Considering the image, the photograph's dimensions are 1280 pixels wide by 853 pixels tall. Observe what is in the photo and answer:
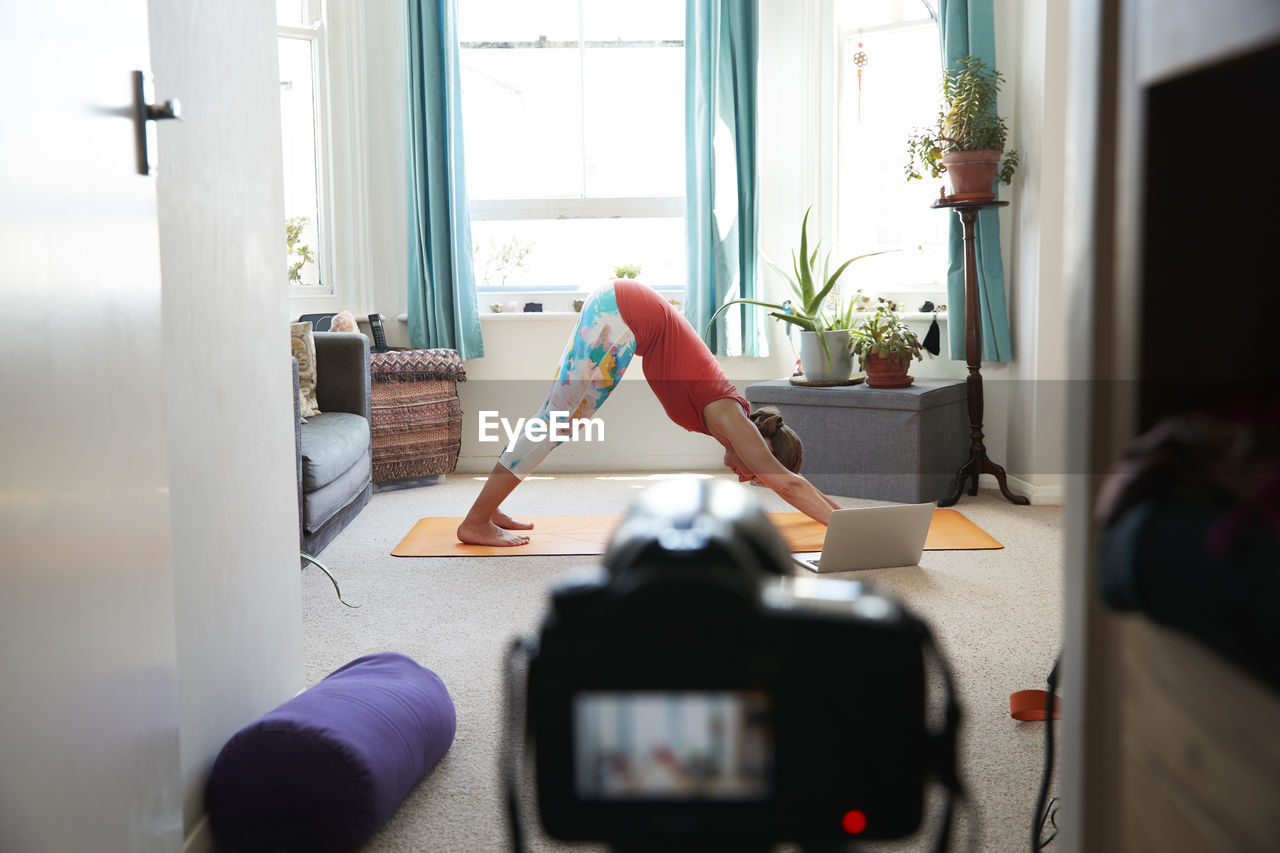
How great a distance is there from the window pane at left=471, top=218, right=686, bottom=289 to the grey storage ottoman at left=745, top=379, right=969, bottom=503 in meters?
1.12

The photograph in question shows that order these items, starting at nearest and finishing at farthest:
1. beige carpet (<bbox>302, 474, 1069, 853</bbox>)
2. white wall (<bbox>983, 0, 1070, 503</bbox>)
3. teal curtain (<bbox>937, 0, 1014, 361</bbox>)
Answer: beige carpet (<bbox>302, 474, 1069, 853</bbox>)
white wall (<bbox>983, 0, 1070, 503</bbox>)
teal curtain (<bbox>937, 0, 1014, 361</bbox>)

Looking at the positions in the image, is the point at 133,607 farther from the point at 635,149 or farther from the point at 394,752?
the point at 635,149

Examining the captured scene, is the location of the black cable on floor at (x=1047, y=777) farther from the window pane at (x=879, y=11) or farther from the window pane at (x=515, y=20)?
the window pane at (x=515, y=20)

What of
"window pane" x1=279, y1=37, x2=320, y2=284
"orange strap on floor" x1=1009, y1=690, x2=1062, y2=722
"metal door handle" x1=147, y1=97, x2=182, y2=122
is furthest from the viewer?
"window pane" x1=279, y1=37, x2=320, y2=284

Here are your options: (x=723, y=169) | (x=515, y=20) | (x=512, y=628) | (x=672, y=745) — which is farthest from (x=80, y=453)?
(x=515, y=20)

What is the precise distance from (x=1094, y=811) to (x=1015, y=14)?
4.45 meters

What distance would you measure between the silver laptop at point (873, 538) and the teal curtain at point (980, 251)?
151 centimetres

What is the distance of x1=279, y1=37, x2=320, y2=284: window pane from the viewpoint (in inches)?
191

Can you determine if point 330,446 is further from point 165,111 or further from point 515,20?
point 515,20

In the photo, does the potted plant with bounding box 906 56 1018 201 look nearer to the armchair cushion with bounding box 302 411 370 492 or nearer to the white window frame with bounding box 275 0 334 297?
the armchair cushion with bounding box 302 411 370 492

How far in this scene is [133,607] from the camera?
1.13m

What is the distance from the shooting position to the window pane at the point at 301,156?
4.84 metres

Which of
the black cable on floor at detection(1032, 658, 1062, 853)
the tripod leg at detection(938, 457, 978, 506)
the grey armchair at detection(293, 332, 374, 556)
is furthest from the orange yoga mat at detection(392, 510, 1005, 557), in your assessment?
the black cable on floor at detection(1032, 658, 1062, 853)

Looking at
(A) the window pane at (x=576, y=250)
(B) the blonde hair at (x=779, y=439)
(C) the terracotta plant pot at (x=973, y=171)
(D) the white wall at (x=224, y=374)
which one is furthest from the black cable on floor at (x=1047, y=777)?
(A) the window pane at (x=576, y=250)
